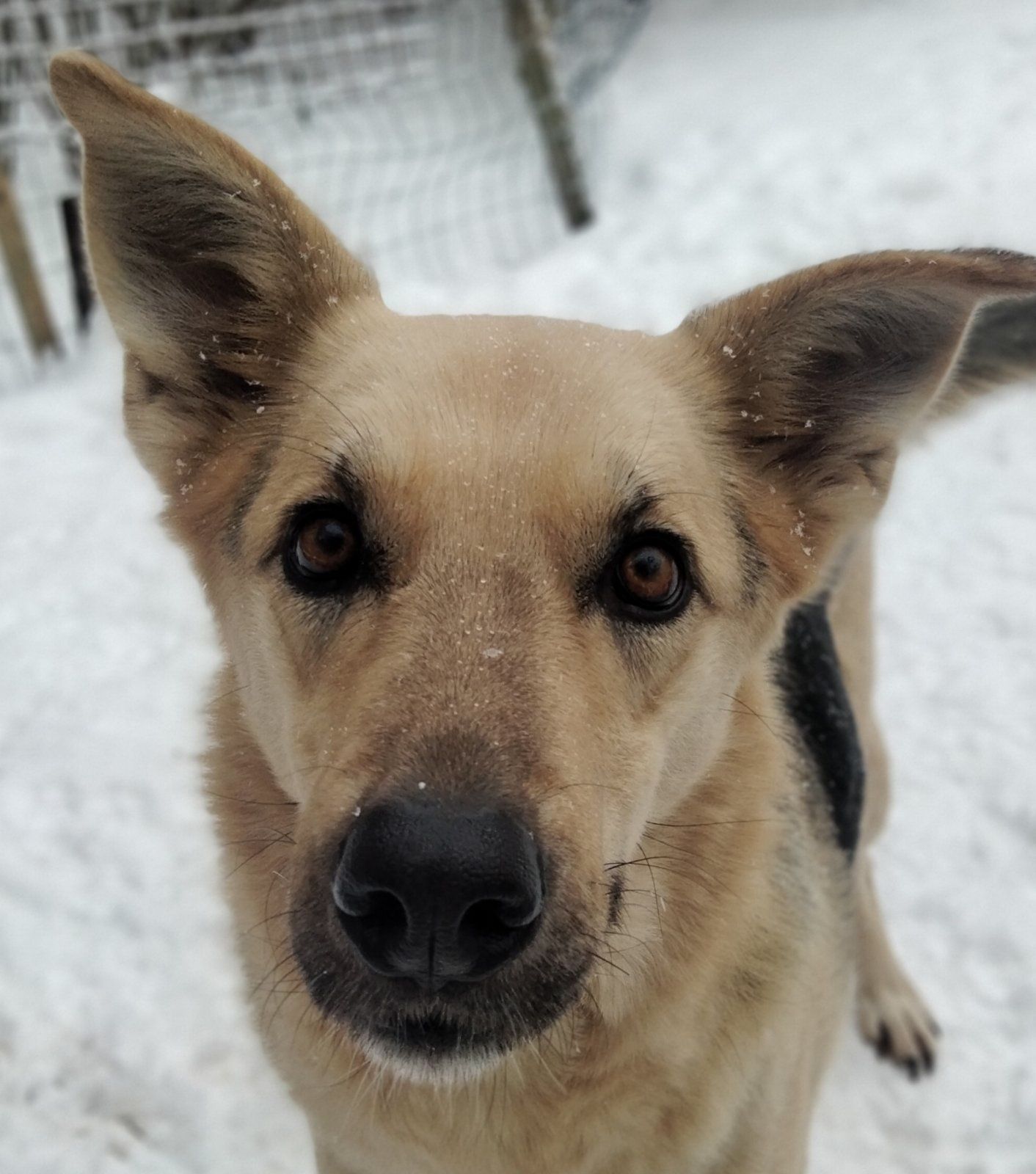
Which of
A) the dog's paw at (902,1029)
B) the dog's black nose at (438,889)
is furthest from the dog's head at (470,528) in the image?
the dog's paw at (902,1029)

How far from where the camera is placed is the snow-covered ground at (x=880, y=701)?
3.18 meters

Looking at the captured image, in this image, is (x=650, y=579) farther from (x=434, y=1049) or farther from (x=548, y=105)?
(x=548, y=105)

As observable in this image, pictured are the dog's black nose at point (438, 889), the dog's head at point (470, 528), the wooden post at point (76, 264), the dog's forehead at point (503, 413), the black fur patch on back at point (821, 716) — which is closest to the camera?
the dog's black nose at point (438, 889)

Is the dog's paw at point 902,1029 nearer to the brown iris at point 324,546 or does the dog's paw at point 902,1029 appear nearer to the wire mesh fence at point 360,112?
the brown iris at point 324,546

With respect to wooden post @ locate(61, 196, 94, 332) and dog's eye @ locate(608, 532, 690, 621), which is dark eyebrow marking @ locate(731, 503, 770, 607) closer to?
dog's eye @ locate(608, 532, 690, 621)

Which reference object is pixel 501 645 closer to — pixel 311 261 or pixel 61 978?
pixel 311 261

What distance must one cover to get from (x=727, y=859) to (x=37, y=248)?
8064mm

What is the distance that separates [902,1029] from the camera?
337 cm

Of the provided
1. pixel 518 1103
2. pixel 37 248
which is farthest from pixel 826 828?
pixel 37 248

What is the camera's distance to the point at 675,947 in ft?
6.97

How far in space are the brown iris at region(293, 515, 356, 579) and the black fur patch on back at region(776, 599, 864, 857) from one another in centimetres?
137

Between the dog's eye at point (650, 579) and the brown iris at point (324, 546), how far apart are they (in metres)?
0.50

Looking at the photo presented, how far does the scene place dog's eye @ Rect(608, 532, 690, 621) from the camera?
191 centimetres

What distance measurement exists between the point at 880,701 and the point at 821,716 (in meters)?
1.91
